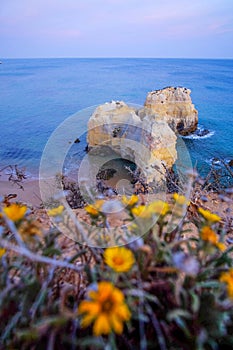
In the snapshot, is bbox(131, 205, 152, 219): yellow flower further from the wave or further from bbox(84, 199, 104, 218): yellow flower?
the wave

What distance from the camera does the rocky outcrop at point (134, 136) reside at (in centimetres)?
1186

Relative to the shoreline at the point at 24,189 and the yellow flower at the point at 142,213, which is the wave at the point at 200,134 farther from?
the yellow flower at the point at 142,213

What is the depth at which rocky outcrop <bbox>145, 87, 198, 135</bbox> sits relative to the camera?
17094 millimetres

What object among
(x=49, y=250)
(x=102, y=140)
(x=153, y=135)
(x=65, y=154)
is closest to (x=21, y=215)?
(x=49, y=250)

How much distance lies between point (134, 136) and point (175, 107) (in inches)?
233

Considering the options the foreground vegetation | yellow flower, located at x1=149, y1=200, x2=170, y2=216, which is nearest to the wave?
yellow flower, located at x1=149, y1=200, x2=170, y2=216

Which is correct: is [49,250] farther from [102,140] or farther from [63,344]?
[102,140]

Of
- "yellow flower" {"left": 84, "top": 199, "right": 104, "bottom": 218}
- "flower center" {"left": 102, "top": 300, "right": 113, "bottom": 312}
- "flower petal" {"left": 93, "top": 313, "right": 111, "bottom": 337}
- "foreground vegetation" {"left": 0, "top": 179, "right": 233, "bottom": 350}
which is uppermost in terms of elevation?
"flower center" {"left": 102, "top": 300, "right": 113, "bottom": 312}

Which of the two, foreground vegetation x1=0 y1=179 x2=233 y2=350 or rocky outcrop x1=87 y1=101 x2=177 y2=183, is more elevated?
foreground vegetation x1=0 y1=179 x2=233 y2=350

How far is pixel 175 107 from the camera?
60.2ft

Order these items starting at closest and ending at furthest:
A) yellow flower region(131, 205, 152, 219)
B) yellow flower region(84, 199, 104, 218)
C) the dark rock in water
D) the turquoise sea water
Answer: yellow flower region(131, 205, 152, 219)
yellow flower region(84, 199, 104, 218)
the dark rock in water
the turquoise sea water

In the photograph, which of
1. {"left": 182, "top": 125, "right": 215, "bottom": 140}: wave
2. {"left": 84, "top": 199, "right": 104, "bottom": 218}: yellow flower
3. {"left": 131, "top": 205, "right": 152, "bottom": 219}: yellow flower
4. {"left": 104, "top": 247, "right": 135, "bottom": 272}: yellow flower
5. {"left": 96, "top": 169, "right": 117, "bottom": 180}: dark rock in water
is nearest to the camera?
{"left": 104, "top": 247, "right": 135, "bottom": 272}: yellow flower

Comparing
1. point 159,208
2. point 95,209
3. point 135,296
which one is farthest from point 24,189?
point 135,296

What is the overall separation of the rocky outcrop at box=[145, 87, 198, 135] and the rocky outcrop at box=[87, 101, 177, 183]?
130 inches
